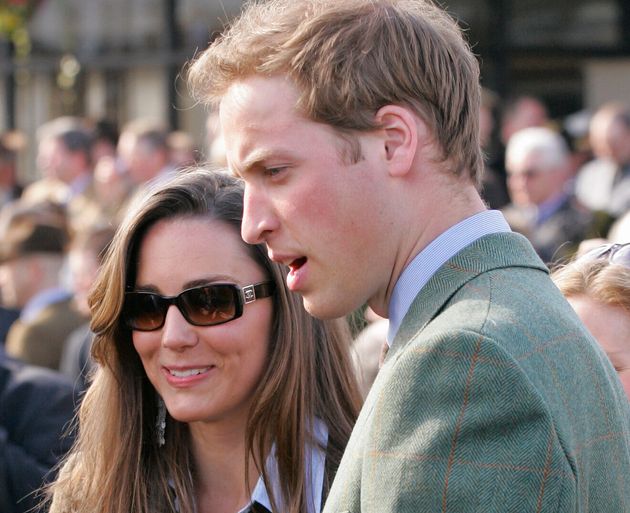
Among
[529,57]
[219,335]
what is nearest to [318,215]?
[219,335]

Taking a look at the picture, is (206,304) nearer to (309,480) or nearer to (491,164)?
(309,480)

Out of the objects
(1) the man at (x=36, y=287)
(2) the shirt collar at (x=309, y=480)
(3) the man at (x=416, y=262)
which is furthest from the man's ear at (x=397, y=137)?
(1) the man at (x=36, y=287)

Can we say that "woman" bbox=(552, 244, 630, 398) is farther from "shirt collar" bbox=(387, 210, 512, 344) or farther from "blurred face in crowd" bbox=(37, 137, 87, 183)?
"blurred face in crowd" bbox=(37, 137, 87, 183)

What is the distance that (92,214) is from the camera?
337 inches

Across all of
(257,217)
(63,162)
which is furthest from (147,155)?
(257,217)

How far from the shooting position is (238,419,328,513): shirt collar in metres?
2.70

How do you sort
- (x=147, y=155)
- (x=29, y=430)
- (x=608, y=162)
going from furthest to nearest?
(x=147, y=155)
(x=608, y=162)
(x=29, y=430)

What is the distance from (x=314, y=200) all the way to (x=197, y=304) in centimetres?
106

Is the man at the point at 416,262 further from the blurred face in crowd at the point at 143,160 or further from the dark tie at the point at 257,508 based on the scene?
the blurred face in crowd at the point at 143,160

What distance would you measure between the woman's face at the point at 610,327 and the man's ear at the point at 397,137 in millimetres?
1198

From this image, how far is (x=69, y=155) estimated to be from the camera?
34.1 feet

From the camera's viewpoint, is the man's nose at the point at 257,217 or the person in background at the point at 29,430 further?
the person in background at the point at 29,430

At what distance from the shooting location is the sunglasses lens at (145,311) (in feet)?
9.12

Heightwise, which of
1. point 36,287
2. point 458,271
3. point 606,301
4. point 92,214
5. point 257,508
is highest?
point 458,271
